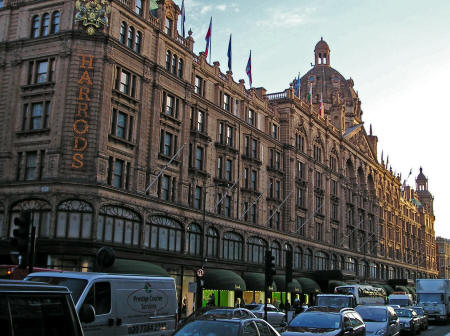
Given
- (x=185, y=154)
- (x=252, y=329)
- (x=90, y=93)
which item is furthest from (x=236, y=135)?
(x=252, y=329)

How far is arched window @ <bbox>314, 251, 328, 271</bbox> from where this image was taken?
6819cm

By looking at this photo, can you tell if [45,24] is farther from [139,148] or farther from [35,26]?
[139,148]

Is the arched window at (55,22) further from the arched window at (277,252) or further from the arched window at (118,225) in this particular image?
the arched window at (277,252)

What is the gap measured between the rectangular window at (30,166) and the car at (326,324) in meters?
23.7

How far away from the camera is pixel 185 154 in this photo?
4522 centimetres

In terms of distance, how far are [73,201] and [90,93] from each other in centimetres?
759

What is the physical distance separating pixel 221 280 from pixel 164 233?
721 cm

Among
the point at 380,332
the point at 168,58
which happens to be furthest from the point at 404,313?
the point at 168,58

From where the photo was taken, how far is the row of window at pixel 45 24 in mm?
38781

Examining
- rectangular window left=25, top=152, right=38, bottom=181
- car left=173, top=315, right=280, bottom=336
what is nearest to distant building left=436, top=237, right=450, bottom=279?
rectangular window left=25, top=152, right=38, bottom=181

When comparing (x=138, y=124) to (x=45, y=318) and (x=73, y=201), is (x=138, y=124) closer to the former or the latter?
(x=73, y=201)

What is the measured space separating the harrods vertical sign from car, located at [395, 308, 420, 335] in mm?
23000

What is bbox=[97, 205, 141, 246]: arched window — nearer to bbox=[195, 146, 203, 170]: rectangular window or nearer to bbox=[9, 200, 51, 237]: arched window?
bbox=[9, 200, 51, 237]: arched window

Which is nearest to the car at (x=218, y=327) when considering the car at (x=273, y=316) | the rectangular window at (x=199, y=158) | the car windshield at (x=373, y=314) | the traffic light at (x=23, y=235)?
the traffic light at (x=23, y=235)
